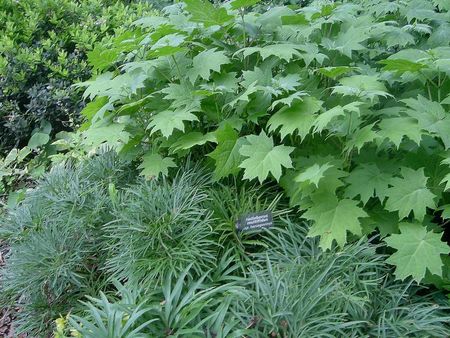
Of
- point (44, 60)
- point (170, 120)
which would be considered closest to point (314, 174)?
point (170, 120)

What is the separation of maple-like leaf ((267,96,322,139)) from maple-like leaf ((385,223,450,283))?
67 centimetres

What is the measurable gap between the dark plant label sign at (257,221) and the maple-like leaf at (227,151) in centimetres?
26

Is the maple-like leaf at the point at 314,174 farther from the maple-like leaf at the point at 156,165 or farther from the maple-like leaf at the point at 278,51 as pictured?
the maple-like leaf at the point at 156,165

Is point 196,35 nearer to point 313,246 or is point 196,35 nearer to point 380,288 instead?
point 313,246

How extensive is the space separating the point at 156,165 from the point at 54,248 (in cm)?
73

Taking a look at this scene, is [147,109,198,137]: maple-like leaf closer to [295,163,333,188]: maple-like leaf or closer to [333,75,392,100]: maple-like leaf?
Result: [295,163,333,188]: maple-like leaf

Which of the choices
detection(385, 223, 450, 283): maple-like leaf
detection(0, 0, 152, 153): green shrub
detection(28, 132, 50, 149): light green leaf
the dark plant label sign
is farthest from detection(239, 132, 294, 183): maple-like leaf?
detection(28, 132, 50, 149): light green leaf

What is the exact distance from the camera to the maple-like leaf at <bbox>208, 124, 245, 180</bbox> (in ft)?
9.32

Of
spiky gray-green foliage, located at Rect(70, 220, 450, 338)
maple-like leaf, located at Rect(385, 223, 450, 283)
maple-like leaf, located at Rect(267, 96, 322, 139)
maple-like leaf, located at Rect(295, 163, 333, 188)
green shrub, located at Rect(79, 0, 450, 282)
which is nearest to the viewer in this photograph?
spiky gray-green foliage, located at Rect(70, 220, 450, 338)

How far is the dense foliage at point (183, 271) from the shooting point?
2273 mm

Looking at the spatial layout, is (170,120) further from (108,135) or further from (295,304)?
(295,304)

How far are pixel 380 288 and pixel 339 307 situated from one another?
0.97ft

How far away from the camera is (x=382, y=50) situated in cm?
348

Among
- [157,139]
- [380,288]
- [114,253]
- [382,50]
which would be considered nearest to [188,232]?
[114,253]
